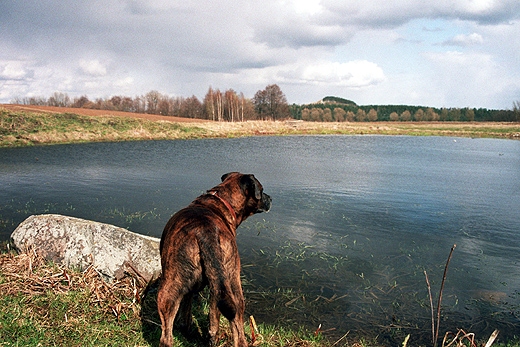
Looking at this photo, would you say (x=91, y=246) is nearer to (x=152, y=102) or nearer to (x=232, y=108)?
(x=232, y=108)

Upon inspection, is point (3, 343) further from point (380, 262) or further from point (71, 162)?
point (71, 162)

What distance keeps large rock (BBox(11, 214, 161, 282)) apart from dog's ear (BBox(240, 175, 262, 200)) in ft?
6.73

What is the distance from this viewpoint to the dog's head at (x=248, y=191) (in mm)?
4809

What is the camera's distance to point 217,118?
330 feet

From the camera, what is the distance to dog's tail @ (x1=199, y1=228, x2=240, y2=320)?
3.50 meters

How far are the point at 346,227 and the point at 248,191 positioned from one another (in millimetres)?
5930

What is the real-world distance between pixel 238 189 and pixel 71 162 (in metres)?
19.4

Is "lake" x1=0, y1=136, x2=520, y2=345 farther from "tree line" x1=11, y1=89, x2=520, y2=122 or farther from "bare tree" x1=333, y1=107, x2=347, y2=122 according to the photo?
"bare tree" x1=333, y1=107, x2=347, y2=122

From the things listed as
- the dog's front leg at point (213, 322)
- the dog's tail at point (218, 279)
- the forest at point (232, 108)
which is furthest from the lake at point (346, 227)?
the forest at point (232, 108)

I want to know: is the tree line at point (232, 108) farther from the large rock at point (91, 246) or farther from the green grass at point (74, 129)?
the large rock at point (91, 246)

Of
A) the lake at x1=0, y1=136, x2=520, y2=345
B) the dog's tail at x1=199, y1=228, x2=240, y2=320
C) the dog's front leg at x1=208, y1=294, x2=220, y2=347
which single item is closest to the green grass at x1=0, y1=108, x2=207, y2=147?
the lake at x1=0, y1=136, x2=520, y2=345

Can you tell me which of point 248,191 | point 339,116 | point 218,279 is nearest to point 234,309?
point 218,279

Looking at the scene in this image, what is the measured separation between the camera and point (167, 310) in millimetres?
3562

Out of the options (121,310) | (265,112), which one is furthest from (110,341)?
(265,112)
